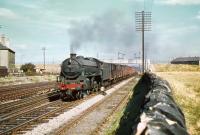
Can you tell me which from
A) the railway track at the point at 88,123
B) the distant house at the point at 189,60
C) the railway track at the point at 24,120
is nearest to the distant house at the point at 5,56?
the railway track at the point at 24,120

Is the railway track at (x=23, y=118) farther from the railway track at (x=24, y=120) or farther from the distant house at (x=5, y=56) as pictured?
the distant house at (x=5, y=56)

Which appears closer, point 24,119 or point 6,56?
point 24,119

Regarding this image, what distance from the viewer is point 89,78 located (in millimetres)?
28438

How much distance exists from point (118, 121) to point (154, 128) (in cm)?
1143

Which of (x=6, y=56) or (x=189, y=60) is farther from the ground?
(x=189, y=60)

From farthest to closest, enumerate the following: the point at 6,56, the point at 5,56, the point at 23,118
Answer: the point at 6,56
the point at 5,56
the point at 23,118

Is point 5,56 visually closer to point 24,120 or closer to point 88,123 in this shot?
point 24,120

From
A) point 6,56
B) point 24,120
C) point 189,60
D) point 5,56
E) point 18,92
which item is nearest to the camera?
point 24,120

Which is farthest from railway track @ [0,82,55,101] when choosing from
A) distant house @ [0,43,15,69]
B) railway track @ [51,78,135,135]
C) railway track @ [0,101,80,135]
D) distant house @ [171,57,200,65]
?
distant house @ [171,57,200,65]

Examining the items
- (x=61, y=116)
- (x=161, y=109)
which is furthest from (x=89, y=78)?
(x=161, y=109)

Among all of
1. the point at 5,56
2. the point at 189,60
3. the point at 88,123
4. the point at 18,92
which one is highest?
the point at 189,60

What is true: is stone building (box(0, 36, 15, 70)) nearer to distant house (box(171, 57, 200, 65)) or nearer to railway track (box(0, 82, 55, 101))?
railway track (box(0, 82, 55, 101))

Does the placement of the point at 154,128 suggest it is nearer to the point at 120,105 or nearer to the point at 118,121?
the point at 118,121

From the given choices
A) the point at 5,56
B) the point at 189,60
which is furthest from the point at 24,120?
the point at 189,60
